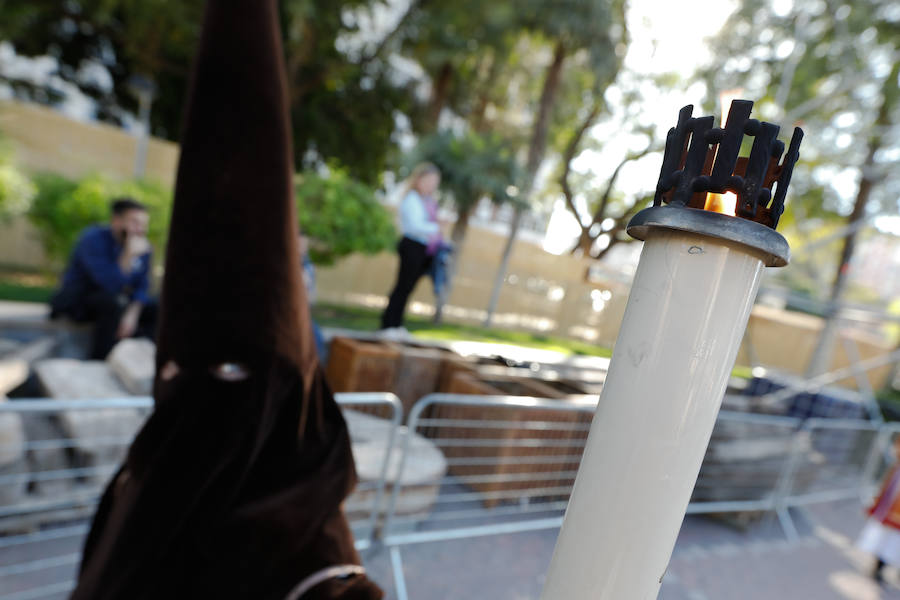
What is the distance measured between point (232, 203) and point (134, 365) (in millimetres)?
2573

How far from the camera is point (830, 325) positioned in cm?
1163

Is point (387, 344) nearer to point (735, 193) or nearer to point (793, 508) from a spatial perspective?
point (735, 193)

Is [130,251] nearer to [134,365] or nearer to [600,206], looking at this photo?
[134,365]

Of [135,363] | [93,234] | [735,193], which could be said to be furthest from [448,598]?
[93,234]

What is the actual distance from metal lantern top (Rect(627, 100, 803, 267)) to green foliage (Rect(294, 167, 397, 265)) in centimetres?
562

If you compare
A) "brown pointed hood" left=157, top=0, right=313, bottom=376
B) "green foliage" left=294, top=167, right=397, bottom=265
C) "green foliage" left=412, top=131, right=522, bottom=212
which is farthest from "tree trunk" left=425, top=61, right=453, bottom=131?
"brown pointed hood" left=157, top=0, right=313, bottom=376

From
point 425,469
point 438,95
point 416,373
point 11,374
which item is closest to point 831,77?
point 438,95

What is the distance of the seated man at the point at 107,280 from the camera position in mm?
3953

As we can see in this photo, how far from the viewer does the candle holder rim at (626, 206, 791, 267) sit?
2.02 feet

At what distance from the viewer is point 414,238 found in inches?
202

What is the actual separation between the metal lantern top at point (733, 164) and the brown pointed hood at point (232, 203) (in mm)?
882

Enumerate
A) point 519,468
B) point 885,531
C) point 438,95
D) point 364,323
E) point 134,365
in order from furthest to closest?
point 438,95 < point 364,323 < point 885,531 < point 519,468 < point 134,365

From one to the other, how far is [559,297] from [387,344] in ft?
Result: 21.9

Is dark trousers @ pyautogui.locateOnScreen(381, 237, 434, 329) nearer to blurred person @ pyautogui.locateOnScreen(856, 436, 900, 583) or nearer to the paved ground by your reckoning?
the paved ground
